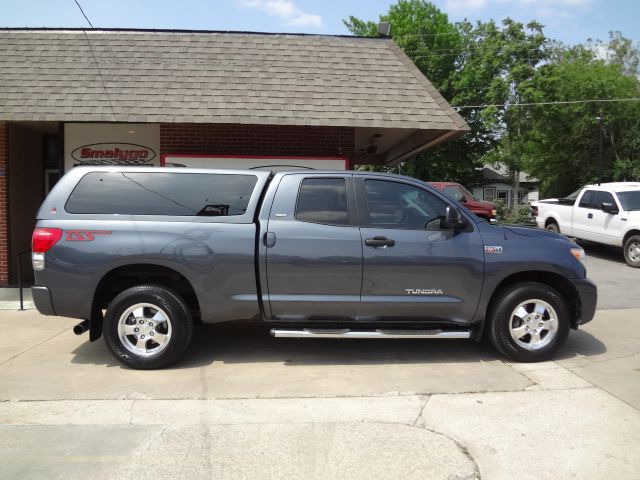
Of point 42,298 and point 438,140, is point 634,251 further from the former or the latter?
point 42,298

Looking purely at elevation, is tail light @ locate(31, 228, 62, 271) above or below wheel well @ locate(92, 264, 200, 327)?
above

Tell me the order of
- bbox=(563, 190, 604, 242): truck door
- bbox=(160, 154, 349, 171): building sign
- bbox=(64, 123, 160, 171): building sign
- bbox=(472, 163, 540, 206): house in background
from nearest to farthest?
bbox=(160, 154, 349, 171): building sign, bbox=(64, 123, 160, 171): building sign, bbox=(563, 190, 604, 242): truck door, bbox=(472, 163, 540, 206): house in background

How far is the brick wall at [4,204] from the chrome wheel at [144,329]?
17.4 ft

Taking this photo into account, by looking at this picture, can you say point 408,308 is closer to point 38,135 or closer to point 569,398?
point 569,398

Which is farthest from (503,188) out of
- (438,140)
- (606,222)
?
(438,140)

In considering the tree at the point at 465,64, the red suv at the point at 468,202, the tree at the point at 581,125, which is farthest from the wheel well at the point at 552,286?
the tree at the point at 465,64

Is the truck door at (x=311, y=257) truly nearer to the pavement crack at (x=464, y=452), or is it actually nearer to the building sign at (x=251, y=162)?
the pavement crack at (x=464, y=452)

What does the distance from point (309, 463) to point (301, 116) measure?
5959 millimetres

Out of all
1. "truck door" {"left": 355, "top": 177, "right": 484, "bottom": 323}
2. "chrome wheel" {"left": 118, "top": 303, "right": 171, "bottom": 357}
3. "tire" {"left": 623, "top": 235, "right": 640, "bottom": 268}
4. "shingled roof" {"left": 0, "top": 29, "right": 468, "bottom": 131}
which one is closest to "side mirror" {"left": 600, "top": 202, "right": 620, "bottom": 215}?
"tire" {"left": 623, "top": 235, "right": 640, "bottom": 268}

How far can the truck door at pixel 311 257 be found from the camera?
16.2ft

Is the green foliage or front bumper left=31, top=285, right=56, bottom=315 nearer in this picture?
front bumper left=31, top=285, right=56, bottom=315

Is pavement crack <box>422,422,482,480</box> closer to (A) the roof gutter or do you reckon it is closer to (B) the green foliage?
(A) the roof gutter

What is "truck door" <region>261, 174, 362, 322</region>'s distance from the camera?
4.93m

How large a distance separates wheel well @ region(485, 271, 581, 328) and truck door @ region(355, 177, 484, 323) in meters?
0.28
